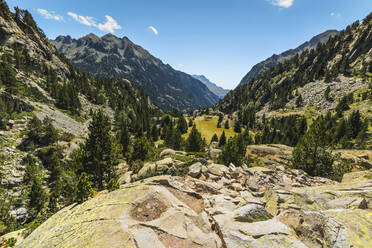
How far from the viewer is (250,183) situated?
15.7 meters

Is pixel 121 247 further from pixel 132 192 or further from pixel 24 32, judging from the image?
pixel 24 32

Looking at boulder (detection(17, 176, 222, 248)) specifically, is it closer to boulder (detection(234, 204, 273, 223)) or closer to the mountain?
boulder (detection(234, 204, 273, 223))

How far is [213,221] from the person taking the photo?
8883mm

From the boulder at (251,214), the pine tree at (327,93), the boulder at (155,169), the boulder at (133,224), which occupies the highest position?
the pine tree at (327,93)

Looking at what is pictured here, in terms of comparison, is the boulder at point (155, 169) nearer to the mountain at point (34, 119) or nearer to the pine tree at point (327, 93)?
the mountain at point (34, 119)

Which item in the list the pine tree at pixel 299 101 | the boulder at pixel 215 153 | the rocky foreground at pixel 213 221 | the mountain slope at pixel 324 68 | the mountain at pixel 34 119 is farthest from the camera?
the pine tree at pixel 299 101

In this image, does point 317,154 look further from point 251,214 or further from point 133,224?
point 133,224

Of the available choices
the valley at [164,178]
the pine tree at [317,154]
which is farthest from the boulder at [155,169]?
the pine tree at [317,154]

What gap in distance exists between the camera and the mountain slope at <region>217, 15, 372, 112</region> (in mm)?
115681

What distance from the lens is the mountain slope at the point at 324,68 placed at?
115681 millimetres

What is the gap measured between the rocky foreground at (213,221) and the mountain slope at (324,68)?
137086 mm

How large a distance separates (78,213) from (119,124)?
3745 inches

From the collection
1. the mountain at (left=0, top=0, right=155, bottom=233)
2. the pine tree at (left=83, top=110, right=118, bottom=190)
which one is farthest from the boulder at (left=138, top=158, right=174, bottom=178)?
the mountain at (left=0, top=0, right=155, bottom=233)

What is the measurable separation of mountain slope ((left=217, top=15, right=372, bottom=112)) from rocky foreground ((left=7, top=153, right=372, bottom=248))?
137086 mm
